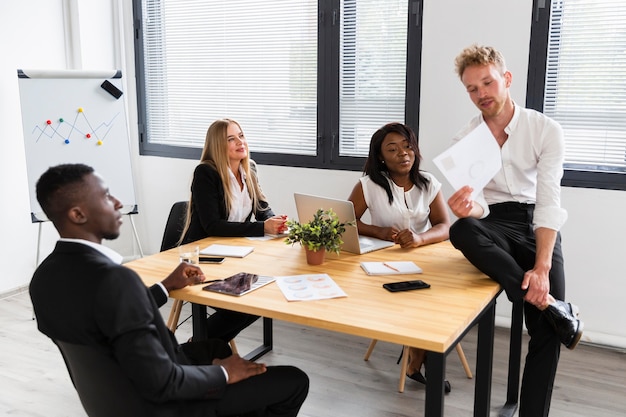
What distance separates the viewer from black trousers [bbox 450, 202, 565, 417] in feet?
7.20

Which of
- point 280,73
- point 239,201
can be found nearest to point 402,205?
point 239,201

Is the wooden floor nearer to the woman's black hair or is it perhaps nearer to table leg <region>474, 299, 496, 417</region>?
table leg <region>474, 299, 496, 417</region>

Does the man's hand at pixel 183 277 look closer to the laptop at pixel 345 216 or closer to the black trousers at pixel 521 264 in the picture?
the laptop at pixel 345 216

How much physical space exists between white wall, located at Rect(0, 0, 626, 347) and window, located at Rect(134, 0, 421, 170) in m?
0.12

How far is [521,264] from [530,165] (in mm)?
401

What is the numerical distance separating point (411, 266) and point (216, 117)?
2699mm

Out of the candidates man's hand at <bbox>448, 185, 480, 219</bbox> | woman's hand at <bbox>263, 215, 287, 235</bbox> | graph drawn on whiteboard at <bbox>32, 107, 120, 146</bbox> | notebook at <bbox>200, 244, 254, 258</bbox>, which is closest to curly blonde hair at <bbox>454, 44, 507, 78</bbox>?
man's hand at <bbox>448, 185, 480, 219</bbox>

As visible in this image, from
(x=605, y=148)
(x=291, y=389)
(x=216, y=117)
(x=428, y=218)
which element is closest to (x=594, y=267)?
(x=605, y=148)

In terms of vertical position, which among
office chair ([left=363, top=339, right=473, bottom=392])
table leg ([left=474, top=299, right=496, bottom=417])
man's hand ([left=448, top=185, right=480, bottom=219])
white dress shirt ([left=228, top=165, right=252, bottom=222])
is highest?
man's hand ([left=448, top=185, right=480, bottom=219])

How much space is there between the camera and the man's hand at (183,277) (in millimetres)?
2119

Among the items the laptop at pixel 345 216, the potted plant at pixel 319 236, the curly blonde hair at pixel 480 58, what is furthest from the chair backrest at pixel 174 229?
the curly blonde hair at pixel 480 58

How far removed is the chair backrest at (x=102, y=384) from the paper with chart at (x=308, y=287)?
63 cm

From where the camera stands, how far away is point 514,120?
2.52m

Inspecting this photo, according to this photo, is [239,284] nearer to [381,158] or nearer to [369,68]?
[381,158]
